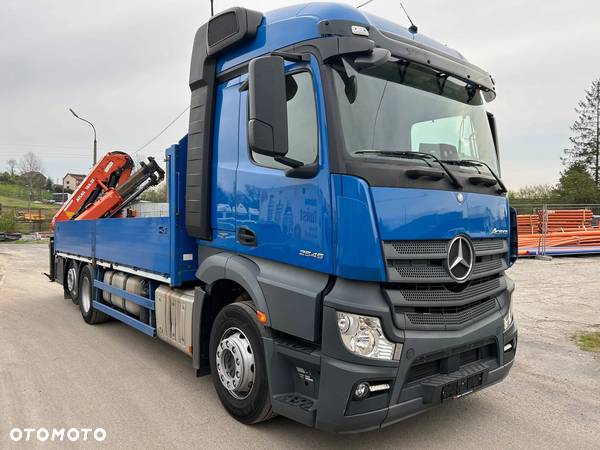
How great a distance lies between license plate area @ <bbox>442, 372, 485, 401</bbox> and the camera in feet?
9.69

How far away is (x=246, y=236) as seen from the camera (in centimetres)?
354

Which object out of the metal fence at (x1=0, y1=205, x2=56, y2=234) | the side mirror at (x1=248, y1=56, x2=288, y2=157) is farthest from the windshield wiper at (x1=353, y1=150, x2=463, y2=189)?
the metal fence at (x1=0, y1=205, x2=56, y2=234)

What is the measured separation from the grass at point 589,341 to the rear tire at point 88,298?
6.80 metres

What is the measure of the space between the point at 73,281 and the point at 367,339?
22.6 ft

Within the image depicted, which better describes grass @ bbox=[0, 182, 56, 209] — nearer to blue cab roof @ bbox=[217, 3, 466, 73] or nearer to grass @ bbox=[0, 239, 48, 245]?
grass @ bbox=[0, 239, 48, 245]

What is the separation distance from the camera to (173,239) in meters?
4.39

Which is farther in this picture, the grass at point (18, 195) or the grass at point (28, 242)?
the grass at point (18, 195)

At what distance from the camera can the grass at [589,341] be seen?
570 centimetres

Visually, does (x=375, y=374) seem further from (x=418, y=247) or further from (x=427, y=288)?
(x=418, y=247)

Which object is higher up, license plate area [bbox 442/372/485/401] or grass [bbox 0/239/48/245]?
license plate area [bbox 442/372/485/401]

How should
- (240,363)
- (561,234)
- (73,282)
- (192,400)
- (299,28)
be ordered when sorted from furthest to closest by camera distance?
1. (561,234)
2. (73,282)
3. (192,400)
4. (240,363)
5. (299,28)

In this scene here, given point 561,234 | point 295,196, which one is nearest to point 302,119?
point 295,196

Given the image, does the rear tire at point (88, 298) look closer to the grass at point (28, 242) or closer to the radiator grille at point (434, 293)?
the radiator grille at point (434, 293)

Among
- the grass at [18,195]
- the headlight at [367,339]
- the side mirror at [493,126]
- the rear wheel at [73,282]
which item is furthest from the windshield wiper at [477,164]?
the grass at [18,195]
